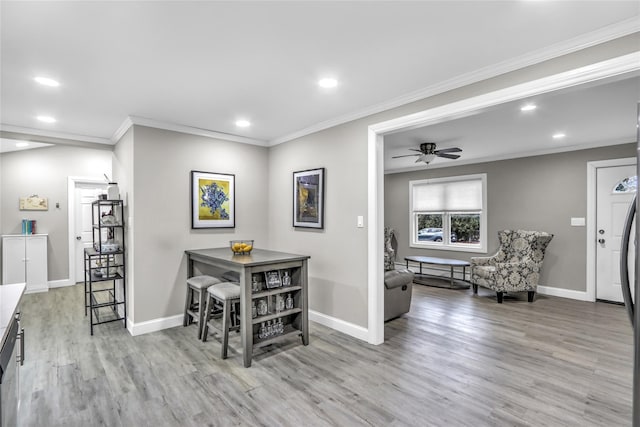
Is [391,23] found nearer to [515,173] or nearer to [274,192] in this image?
[274,192]

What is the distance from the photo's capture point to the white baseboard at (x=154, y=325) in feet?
11.5

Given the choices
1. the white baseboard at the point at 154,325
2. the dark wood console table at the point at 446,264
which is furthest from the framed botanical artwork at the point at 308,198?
the dark wood console table at the point at 446,264

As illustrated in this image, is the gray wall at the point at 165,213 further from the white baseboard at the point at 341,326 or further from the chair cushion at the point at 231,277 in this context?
the white baseboard at the point at 341,326

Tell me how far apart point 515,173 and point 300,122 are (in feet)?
13.9

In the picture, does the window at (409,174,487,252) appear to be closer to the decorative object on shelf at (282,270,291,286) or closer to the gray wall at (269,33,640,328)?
the gray wall at (269,33,640,328)

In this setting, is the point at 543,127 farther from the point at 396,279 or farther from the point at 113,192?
the point at 113,192

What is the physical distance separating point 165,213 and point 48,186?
3.63 meters

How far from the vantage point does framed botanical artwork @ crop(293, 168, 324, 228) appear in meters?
3.85

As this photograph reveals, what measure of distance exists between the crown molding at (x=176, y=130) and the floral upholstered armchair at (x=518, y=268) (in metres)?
3.96

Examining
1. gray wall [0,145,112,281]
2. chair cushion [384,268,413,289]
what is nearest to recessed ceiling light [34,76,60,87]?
gray wall [0,145,112,281]

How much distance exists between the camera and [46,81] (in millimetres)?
2605

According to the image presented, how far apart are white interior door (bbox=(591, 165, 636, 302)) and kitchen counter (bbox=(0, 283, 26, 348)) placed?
6.60m

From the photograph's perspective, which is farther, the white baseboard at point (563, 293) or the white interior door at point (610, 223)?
the white baseboard at point (563, 293)

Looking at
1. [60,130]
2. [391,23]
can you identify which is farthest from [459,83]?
[60,130]
